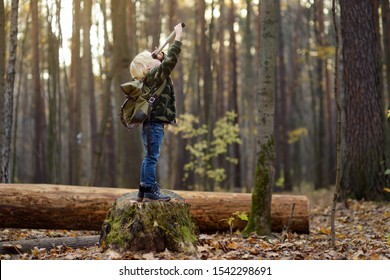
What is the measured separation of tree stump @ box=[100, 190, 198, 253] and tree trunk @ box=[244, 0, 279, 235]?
1571mm

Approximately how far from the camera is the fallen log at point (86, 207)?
309 inches

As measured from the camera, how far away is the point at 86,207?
8164 millimetres

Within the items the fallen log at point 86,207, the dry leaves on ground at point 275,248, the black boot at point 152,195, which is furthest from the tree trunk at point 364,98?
the black boot at point 152,195

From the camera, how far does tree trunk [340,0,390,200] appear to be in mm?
11641

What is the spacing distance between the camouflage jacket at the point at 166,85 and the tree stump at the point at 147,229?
3.55 feet

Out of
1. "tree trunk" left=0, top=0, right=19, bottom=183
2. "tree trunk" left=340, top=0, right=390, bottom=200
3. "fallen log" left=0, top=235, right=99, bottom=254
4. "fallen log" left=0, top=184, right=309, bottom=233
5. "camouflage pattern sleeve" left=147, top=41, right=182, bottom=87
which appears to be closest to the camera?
"camouflage pattern sleeve" left=147, top=41, right=182, bottom=87

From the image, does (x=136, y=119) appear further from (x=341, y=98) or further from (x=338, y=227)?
(x=341, y=98)

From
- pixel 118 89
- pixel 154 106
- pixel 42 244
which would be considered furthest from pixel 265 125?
pixel 118 89

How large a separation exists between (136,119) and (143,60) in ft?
2.43

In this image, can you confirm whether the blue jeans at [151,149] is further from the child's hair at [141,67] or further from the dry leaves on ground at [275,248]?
the dry leaves on ground at [275,248]

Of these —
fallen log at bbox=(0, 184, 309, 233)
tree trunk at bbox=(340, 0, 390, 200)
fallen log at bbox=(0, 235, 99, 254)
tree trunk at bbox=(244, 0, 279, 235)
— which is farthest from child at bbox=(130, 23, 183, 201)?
tree trunk at bbox=(340, 0, 390, 200)

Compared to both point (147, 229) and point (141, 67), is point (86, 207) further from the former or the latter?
point (141, 67)

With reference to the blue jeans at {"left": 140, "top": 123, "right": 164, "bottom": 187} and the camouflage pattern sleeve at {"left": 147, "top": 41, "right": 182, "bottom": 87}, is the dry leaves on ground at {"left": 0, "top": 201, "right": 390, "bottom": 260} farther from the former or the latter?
the camouflage pattern sleeve at {"left": 147, "top": 41, "right": 182, "bottom": 87}

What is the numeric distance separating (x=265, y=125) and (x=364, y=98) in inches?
193
